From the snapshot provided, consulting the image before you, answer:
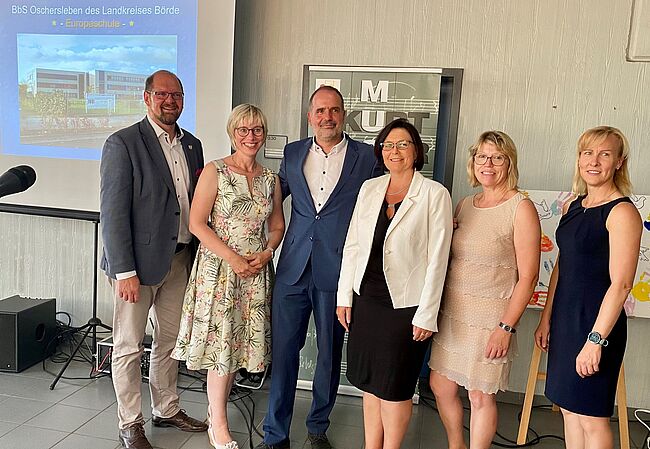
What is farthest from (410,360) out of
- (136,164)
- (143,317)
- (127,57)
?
(127,57)

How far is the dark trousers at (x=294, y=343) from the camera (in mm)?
2475

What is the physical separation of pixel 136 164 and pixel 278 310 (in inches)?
35.3

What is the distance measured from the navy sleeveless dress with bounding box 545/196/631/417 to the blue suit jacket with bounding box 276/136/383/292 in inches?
34.2

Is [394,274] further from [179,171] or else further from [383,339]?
[179,171]

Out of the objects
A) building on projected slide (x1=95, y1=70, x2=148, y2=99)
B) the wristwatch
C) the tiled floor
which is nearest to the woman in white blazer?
the wristwatch

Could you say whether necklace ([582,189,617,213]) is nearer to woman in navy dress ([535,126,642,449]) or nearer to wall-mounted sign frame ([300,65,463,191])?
woman in navy dress ([535,126,642,449])

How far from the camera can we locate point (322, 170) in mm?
2486

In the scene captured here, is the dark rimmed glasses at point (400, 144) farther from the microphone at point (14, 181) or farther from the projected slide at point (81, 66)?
the projected slide at point (81, 66)

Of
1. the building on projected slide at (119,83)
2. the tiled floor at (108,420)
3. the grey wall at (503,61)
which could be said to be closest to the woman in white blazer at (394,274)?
the tiled floor at (108,420)

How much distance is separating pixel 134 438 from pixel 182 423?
0.27 metres

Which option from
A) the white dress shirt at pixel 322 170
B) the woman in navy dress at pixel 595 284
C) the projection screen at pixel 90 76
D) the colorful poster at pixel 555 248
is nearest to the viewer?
the woman in navy dress at pixel 595 284

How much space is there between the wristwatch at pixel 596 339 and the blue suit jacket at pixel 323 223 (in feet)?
3.30

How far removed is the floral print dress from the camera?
2383mm

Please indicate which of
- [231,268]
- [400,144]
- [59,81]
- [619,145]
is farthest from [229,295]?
[59,81]
